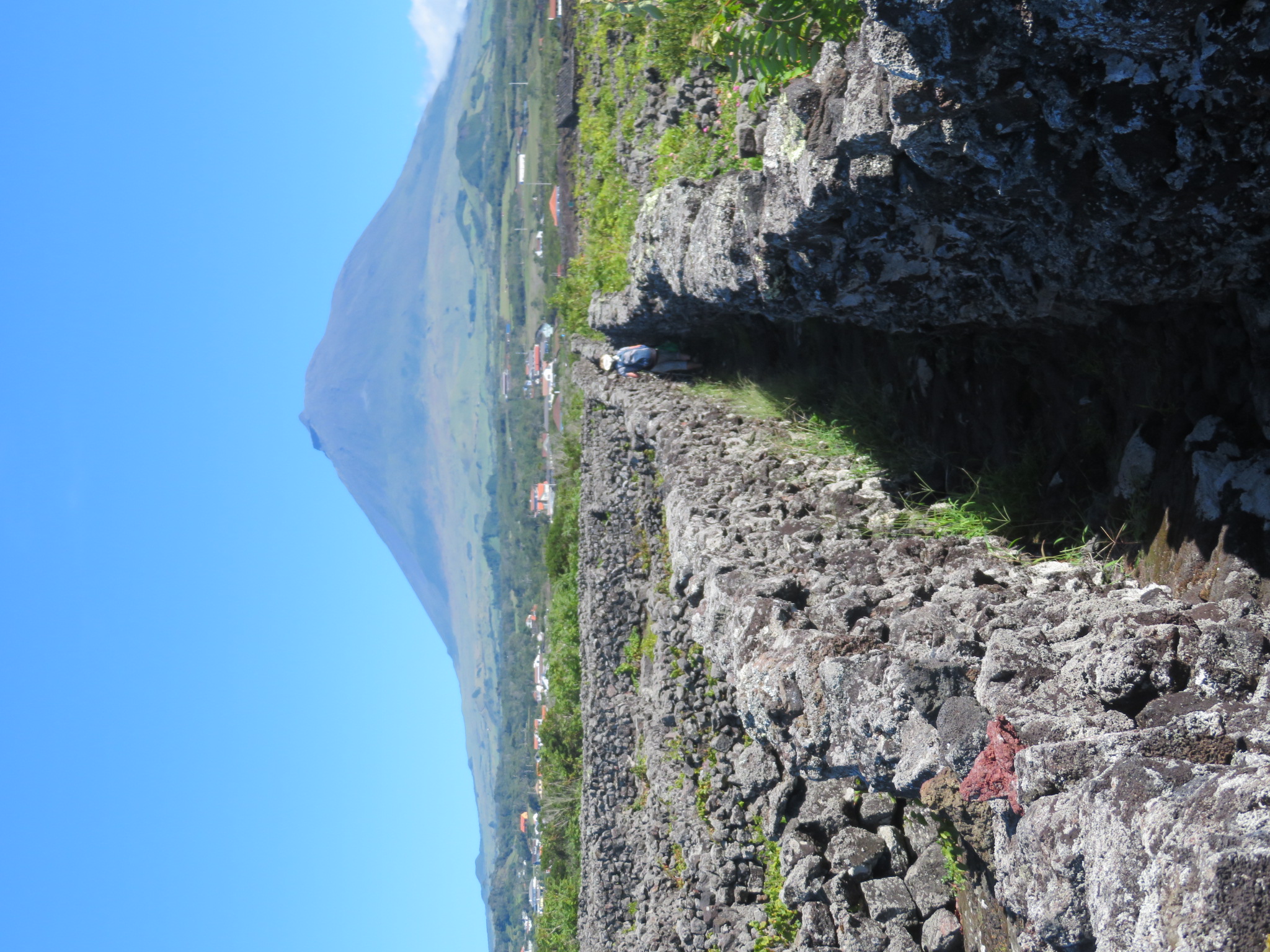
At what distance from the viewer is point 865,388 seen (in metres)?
5.82

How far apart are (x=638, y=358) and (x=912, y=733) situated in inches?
338

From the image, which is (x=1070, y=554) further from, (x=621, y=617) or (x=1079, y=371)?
(x=621, y=617)

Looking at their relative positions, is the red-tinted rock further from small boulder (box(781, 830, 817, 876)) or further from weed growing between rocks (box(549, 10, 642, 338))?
weed growing between rocks (box(549, 10, 642, 338))

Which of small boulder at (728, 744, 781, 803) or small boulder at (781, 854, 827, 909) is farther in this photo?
small boulder at (728, 744, 781, 803)

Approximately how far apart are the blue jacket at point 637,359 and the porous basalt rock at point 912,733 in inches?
65.6

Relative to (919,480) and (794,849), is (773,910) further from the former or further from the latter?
(919,480)

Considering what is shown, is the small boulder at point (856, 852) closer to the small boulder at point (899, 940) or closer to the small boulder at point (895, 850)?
the small boulder at point (895, 850)

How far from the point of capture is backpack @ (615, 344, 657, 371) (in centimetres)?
1084

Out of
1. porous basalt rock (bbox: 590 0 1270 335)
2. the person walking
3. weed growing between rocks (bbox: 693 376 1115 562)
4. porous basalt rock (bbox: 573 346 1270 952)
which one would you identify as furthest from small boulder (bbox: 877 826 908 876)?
the person walking

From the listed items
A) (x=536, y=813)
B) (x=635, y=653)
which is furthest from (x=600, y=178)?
(x=536, y=813)

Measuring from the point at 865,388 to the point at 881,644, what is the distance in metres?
2.82

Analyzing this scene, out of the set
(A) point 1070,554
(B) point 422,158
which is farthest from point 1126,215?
(B) point 422,158

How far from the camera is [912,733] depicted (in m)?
2.77

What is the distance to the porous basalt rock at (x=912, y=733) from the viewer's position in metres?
1.67
